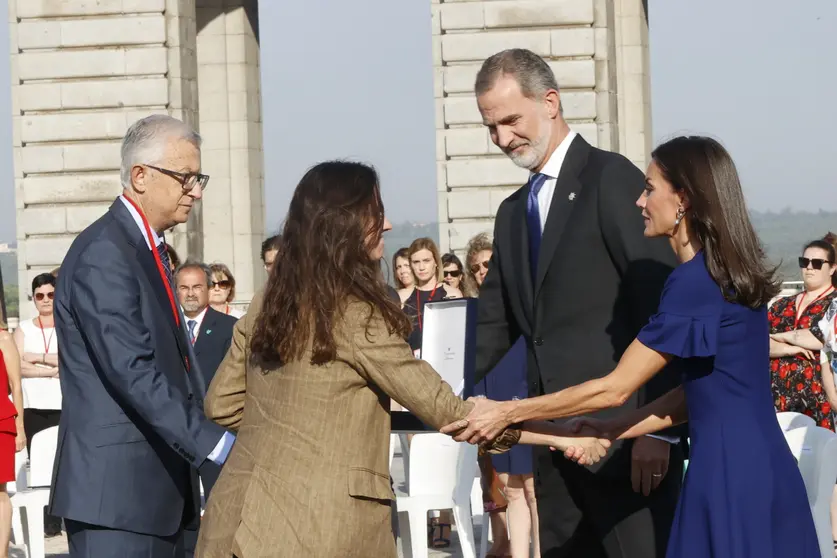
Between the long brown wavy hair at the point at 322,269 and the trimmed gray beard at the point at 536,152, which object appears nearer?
the long brown wavy hair at the point at 322,269

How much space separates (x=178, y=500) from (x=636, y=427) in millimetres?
1493

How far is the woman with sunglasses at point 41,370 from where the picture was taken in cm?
1096

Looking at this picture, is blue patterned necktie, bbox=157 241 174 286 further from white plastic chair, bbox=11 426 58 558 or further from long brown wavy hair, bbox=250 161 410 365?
white plastic chair, bbox=11 426 58 558

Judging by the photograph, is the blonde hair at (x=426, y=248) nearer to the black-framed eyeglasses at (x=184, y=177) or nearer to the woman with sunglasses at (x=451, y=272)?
the woman with sunglasses at (x=451, y=272)

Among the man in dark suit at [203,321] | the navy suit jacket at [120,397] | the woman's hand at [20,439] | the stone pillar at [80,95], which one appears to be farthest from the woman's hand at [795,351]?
the stone pillar at [80,95]

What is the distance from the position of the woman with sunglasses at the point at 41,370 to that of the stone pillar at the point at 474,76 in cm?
574

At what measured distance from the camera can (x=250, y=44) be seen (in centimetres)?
2091

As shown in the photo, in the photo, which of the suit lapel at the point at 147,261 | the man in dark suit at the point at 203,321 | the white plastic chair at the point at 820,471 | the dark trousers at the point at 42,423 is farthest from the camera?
the dark trousers at the point at 42,423

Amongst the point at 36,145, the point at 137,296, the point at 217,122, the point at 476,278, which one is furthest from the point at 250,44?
the point at 137,296

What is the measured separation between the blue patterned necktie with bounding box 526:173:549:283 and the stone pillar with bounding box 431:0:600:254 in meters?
11.0

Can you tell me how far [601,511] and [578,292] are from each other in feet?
2.30

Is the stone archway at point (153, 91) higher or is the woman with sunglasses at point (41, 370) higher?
the stone archway at point (153, 91)

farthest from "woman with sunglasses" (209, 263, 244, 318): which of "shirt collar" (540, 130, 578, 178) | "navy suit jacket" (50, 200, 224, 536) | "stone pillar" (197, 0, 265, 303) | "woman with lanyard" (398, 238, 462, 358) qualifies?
"stone pillar" (197, 0, 265, 303)

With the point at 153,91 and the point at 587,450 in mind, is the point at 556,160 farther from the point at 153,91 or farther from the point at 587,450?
the point at 153,91
